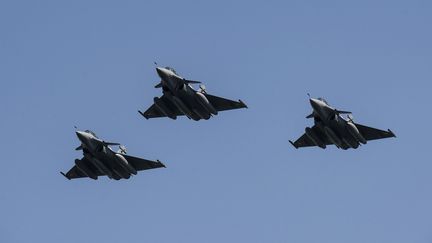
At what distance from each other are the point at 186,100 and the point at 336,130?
48.9ft

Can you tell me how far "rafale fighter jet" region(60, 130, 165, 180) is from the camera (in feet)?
351

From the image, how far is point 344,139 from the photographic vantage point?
108 m

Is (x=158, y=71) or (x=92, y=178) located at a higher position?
(x=158, y=71)

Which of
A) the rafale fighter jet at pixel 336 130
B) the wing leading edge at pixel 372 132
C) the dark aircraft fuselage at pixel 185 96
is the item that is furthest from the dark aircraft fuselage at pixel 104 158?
the wing leading edge at pixel 372 132

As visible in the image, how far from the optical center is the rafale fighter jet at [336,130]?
10656 centimetres

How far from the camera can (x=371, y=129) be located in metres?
110

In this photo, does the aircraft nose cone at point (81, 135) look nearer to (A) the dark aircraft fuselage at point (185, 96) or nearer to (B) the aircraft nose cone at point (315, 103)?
(A) the dark aircraft fuselage at point (185, 96)

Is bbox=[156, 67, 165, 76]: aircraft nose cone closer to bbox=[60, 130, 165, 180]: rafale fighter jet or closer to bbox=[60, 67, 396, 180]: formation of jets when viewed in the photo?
bbox=[60, 67, 396, 180]: formation of jets

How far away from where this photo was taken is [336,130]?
353 feet

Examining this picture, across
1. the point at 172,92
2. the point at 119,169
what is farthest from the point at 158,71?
the point at 119,169

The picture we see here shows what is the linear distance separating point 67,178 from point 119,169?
10.9 metres

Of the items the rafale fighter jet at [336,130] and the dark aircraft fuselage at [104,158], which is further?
the dark aircraft fuselage at [104,158]

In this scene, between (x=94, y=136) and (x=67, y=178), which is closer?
(x=94, y=136)

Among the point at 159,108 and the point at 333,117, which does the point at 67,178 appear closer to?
the point at 159,108
